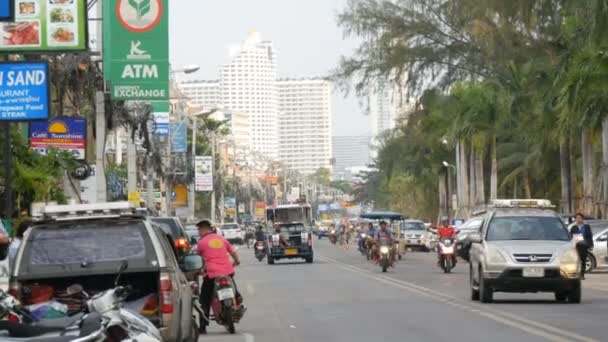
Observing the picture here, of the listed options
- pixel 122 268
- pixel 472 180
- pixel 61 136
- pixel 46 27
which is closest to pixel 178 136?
pixel 472 180

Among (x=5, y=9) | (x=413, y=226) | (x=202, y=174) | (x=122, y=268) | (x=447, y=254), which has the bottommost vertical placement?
(x=447, y=254)

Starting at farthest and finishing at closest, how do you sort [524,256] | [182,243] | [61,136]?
[61,136] < [182,243] < [524,256]

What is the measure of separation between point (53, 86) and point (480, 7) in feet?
66.2

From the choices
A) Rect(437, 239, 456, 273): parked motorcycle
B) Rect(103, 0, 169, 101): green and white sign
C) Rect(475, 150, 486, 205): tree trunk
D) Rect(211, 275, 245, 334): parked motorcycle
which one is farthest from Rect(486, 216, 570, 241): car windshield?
Rect(475, 150, 486, 205): tree trunk

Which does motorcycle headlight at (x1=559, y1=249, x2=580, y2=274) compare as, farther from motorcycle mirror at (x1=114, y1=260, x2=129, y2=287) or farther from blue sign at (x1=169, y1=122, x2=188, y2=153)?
blue sign at (x1=169, y1=122, x2=188, y2=153)

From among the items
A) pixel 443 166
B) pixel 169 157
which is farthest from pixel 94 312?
pixel 443 166

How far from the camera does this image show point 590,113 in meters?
49.3

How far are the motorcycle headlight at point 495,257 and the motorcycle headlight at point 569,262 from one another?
107 cm

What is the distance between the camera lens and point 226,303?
2142 centimetres

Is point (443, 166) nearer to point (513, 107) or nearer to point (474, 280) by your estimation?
point (513, 107)

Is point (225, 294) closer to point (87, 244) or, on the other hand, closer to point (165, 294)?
point (87, 244)

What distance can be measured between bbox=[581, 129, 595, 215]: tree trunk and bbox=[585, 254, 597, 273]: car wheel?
53.9ft

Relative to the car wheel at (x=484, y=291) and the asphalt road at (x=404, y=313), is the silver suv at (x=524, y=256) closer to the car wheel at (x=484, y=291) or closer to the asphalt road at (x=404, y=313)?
the car wheel at (x=484, y=291)

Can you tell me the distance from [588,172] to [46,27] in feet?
114
